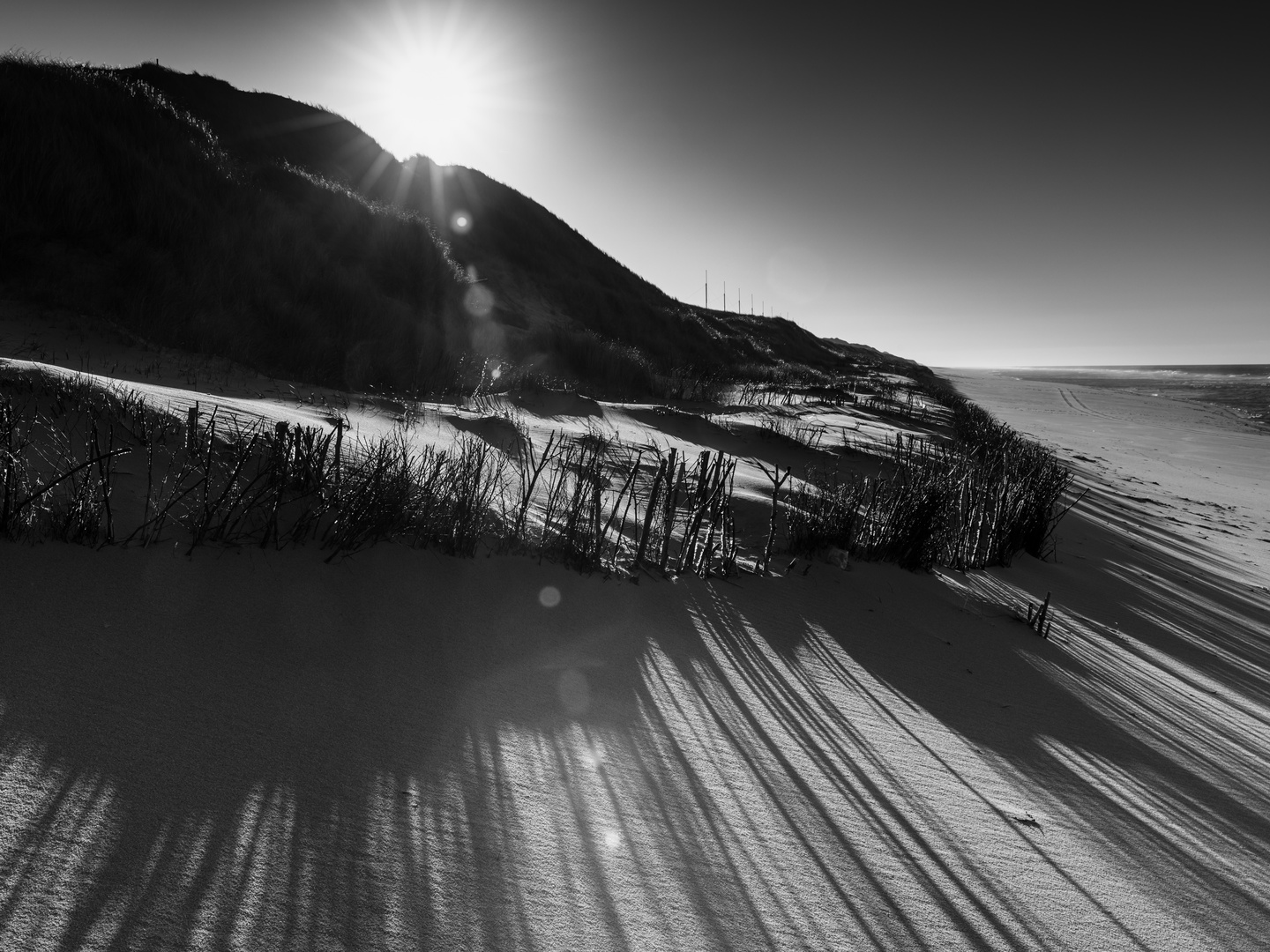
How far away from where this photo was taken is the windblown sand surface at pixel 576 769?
3.43 ft

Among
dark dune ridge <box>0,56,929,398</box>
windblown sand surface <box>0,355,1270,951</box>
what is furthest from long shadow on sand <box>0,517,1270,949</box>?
dark dune ridge <box>0,56,929,398</box>

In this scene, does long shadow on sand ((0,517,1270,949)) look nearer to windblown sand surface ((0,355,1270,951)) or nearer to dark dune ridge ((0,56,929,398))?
windblown sand surface ((0,355,1270,951))

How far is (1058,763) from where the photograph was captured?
5.65 feet

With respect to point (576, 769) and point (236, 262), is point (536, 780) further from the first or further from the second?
point (236, 262)

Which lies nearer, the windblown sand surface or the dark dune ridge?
the windblown sand surface

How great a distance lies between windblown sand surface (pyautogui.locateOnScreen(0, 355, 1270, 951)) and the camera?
1045mm

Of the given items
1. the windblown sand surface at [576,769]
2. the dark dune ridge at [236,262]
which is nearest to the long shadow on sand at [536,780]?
the windblown sand surface at [576,769]

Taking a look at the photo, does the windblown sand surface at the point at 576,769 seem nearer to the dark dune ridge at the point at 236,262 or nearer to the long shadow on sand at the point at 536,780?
the long shadow on sand at the point at 536,780

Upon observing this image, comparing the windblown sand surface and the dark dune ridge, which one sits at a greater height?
the dark dune ridge

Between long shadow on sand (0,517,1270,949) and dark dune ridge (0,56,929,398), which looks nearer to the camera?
long shadow on sand (0,517,1270,949)

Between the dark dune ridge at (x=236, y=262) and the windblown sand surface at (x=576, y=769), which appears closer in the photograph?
the windblown sand surface at (x=576, y=769)

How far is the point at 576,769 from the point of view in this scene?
1428 millimetres

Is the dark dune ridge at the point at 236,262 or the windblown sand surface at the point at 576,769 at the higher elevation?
the dark dune ridge at the point at 236,262

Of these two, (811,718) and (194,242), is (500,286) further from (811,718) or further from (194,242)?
(811,718)
